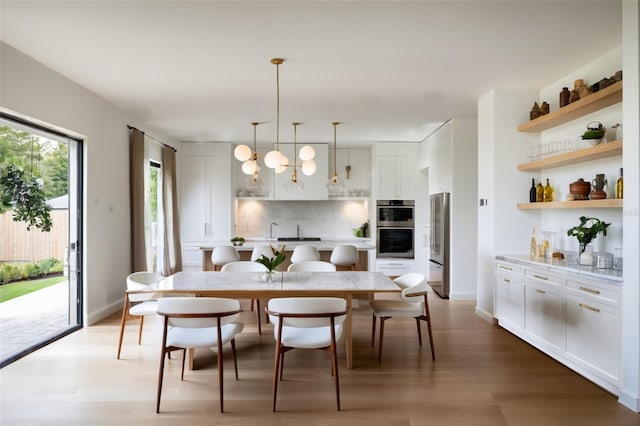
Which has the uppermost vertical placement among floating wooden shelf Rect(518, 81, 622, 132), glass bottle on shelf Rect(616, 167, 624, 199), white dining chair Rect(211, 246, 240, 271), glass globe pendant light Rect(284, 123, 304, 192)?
floating wooden shelf Rect(518, 81, 622, 132)

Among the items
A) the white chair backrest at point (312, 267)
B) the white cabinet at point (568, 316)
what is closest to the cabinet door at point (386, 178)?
the white cabinet at point (568, 316)

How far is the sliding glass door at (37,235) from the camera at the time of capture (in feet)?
12.0

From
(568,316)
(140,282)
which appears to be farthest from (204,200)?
(568,316)

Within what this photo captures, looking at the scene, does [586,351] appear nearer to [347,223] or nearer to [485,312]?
[485,312]

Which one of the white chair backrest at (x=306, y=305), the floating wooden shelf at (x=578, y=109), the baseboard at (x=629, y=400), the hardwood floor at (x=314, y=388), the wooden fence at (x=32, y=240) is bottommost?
→ the hardwood floor at (x=314, y=388)

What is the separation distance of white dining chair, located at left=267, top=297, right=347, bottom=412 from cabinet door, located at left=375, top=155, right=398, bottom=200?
5.28 m

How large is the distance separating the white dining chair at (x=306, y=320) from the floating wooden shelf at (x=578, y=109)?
280 cm

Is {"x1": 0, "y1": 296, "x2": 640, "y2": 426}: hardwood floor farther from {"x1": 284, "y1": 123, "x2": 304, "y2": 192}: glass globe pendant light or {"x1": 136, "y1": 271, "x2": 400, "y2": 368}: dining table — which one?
{"x1": 284, "y1": 123, "x2": 304, "y2": 192}: glass globe pendant light

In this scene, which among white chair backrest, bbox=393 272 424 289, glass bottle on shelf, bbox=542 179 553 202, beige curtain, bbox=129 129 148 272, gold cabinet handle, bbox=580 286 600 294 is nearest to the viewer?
gold cabinet handle, bbox=580 286 600 294

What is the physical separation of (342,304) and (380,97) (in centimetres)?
304

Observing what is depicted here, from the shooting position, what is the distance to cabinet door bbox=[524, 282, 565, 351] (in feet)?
11.7

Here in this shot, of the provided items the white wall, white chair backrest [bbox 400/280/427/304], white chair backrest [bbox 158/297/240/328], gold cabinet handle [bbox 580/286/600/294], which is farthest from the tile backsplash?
white chair backrest [bbox 158/297/240/328]

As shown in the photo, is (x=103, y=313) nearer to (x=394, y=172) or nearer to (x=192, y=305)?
(x=192, y=305)

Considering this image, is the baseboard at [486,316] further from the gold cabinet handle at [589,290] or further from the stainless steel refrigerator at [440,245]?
the gold cabinet handle at [589,290]
